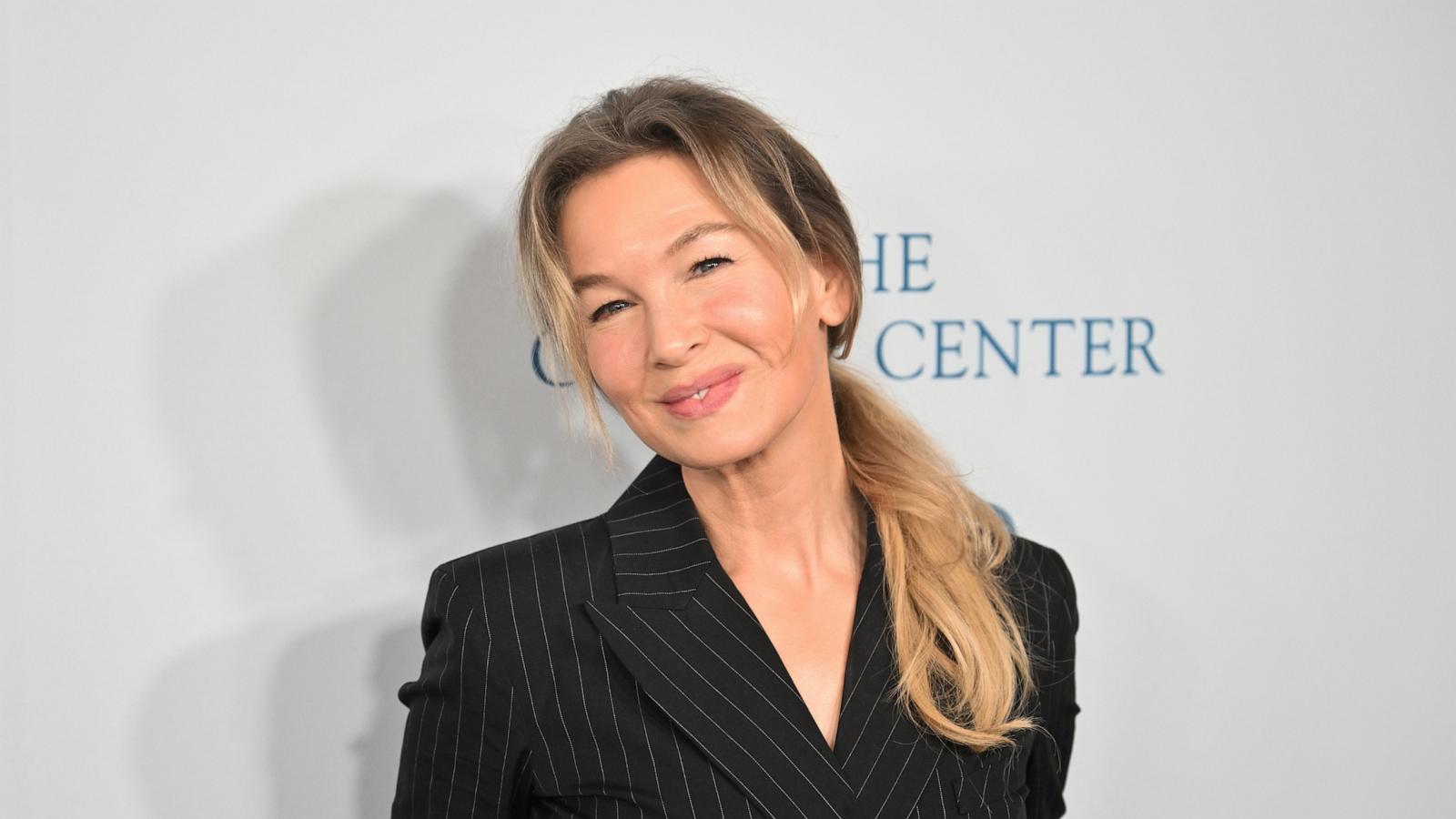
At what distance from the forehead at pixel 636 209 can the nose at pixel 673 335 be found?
0.05 m

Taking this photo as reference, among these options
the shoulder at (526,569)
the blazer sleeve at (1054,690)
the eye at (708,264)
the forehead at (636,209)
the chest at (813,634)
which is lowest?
the blazer sleeve at (1054,690)

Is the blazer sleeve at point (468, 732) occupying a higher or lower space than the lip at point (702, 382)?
lower

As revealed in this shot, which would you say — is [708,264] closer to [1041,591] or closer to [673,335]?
[673,335]

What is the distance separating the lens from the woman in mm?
1087

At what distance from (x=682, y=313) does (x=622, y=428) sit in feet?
1.60

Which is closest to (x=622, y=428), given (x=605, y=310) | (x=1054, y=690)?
(x=605, y=310)

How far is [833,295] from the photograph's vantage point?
1.22 m

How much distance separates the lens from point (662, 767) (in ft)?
3.57

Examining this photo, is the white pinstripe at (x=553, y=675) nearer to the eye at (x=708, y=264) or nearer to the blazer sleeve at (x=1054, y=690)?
the eye at (x=708, y=264)

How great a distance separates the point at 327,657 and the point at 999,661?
726 millimetres

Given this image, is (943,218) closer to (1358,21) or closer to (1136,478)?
(1136,478)

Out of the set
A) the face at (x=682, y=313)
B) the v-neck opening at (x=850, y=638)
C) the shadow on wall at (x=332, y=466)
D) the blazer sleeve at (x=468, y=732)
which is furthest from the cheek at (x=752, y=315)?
the shadow on wall at (x=332, y=466)

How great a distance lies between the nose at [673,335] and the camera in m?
1.06

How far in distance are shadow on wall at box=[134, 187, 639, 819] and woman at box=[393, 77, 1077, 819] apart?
29cm
